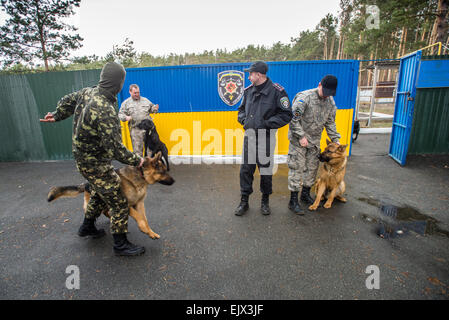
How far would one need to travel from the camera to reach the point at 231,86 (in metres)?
6.12

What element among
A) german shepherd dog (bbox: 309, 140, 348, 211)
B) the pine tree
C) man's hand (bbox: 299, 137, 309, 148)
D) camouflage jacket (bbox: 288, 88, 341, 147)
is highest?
the pine tree

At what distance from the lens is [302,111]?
11.0 feet

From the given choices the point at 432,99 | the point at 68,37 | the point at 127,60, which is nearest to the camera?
the point at 432,99

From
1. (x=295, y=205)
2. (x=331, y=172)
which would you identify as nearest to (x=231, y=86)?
(x=331, y=172)

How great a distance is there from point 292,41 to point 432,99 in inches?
2350

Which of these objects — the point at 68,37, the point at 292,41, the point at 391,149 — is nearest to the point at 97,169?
the point at 391,149

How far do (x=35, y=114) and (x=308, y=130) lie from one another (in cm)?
803

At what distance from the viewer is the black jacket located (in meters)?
3.15

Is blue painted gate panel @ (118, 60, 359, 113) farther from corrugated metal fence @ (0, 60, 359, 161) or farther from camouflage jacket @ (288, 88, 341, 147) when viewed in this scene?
camouflage jacket @ (288, 88, 341, 147)

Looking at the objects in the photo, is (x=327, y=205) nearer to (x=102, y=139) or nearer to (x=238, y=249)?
(x=238, y=249)

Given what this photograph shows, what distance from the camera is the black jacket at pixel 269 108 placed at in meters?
3.15

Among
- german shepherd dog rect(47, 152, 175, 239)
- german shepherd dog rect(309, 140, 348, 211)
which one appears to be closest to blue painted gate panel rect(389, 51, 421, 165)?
german shepherd dog rect(309, 140, 348, 211)

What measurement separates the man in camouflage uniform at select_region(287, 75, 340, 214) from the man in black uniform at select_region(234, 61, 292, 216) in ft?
1.09

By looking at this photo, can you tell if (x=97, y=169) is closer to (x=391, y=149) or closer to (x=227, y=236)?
(x=227, y=236)
